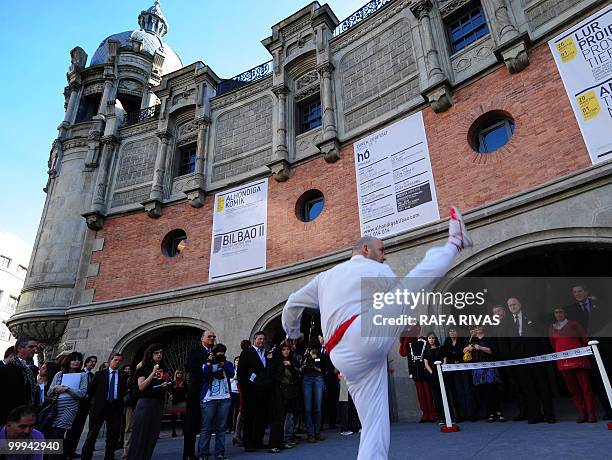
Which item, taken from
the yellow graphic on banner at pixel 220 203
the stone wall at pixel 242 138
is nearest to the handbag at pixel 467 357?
the stone wall at pixel 242 138

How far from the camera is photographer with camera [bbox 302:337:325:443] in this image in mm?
6859

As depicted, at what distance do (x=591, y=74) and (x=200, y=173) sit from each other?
11909 mm

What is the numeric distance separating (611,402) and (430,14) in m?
10.8

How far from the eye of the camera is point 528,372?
6281 millimetres

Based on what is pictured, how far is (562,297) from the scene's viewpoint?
30.0 ft

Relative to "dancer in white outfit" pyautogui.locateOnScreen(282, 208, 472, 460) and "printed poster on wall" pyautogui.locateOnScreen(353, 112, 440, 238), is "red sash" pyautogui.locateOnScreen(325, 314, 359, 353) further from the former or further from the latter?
"printed poster on wall" pyautogui.locateOnScreen(353, 112, 440, 238)

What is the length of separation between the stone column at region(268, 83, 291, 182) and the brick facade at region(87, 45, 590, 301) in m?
0.34

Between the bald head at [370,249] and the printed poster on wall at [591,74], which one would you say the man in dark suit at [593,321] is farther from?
the bald head at [370,249]

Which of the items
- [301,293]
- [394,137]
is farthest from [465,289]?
[301,293]

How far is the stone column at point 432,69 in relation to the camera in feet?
33.7

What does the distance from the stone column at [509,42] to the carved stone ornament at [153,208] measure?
39.4ft

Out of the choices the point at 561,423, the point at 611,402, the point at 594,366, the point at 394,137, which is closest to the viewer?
the point at 611,402

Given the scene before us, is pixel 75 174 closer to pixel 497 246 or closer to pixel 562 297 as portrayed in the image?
pixel 497 246

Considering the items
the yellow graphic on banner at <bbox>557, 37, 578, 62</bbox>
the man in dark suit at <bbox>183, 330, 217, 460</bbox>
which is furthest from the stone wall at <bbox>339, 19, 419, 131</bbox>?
the man in dark suit at <bbox>183, 330, 217, 460</bbox>
